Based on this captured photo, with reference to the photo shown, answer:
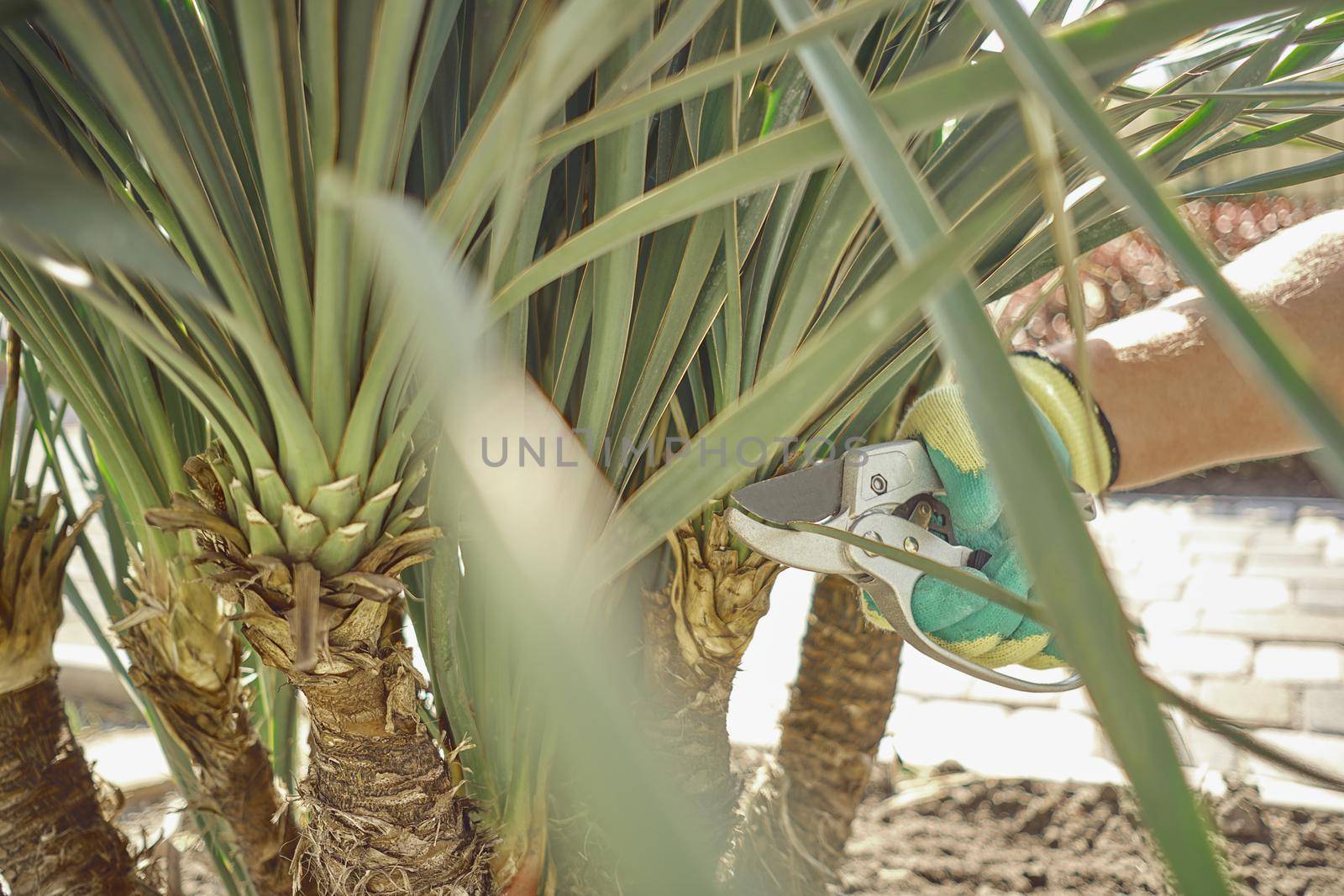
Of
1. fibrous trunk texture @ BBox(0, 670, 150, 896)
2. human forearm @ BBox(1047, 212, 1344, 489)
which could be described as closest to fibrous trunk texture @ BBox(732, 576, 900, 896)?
human forearm @ BBox(1047, 212, 1344, 489)

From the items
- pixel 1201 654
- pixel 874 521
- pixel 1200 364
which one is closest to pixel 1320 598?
pixel 1201 654

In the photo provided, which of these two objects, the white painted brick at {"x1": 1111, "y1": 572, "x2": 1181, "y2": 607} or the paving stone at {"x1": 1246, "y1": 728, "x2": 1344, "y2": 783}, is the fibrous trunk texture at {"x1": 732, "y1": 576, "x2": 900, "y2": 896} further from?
the white painted brick at {"x1": 1111, "y1": 572, "x2": 1181, "y2": 607}

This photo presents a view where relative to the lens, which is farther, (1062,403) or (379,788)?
(1062,403)

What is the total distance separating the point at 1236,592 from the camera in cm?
231

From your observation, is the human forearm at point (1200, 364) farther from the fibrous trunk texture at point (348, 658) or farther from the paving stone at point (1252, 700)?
the paving stone at point (1252, 700)

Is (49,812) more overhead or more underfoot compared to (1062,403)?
more underfoot

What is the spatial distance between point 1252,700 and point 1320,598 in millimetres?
640

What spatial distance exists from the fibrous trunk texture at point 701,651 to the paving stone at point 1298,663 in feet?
5.26

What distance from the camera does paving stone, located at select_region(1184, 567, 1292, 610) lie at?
2.22 metres

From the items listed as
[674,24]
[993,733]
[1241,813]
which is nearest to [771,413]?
[674,24]

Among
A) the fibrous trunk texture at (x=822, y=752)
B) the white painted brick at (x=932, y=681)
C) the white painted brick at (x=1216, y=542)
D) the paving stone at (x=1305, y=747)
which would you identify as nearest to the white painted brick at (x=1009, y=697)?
the white painted brick at (x=932, y=681)

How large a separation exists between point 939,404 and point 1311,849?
3.62 ft

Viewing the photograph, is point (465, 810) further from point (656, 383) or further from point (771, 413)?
point (771, 413)

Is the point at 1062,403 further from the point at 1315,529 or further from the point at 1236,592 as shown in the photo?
the point at 1315,529
